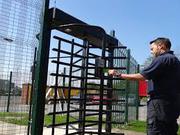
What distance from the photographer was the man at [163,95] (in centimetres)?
516

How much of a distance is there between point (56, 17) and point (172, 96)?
7.57 ft

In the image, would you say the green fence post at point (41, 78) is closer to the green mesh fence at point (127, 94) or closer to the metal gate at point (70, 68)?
the metal gate at point (70, 68)

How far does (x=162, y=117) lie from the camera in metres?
5.14

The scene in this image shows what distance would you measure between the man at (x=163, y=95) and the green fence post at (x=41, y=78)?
1632 millimetres

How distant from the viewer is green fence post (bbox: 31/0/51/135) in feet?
19.7

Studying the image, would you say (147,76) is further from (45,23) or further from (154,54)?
(45,23)

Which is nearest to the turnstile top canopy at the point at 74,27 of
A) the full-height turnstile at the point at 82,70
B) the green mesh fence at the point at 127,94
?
the full-height turnstile at the point at 82,70

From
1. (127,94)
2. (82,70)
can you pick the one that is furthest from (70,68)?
(127,94)

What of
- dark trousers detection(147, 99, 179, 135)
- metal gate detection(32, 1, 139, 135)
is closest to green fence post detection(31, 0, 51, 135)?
metal gate detection(32, 1, 139, 135)

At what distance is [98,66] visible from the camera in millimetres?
6434

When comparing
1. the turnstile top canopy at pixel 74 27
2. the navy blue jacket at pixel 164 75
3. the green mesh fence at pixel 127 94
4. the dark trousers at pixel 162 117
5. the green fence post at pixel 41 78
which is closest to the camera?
the dark trousers at pixel 162 117

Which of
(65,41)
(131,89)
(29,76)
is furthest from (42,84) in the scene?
(131,89)

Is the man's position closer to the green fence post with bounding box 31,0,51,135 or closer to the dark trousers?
the dark trousers

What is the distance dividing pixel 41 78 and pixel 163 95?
1979 mm
